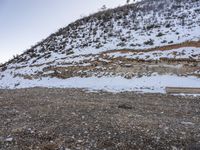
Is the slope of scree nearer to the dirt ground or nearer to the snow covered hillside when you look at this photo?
the snow covered hillside

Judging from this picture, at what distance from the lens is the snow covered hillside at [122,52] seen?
91.8 ft

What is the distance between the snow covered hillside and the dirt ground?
8.85 meters

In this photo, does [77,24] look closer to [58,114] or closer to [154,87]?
[154,87]

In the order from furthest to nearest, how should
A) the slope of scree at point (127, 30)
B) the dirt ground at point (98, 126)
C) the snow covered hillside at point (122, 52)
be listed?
the slope of scree at point (127, 30) → the snow covered hillside at point (122, 52) → the dirt ground at point (98, 126)

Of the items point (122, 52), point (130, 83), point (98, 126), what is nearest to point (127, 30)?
point (122, 52)

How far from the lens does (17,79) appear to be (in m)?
38.2

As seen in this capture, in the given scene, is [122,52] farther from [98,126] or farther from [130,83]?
[98,126]

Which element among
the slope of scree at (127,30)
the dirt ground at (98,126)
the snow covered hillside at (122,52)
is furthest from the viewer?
the slope of scree at (127,30)

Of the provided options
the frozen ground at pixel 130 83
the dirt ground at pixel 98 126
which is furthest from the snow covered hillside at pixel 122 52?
the dirt ground at pixel 98 126

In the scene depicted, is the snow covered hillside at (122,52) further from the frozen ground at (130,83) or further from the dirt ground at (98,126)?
the dirt ground at (98,126)

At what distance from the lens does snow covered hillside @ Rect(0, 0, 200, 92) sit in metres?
28.0

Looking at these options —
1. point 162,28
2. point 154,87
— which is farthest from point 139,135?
point 162,28

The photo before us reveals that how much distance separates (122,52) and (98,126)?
A: 26915 millimetres

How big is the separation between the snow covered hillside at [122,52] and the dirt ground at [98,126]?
885cm
